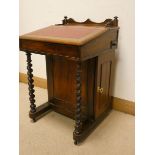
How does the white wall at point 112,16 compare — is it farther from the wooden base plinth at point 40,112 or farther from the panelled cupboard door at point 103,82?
the wooden base plinth at point 40,112

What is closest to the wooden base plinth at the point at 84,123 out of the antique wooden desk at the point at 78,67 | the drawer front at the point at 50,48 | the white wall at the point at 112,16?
the antique wooden desk at the point at 78,67

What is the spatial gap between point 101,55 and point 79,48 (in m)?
0.38

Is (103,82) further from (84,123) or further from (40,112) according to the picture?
(40,112)

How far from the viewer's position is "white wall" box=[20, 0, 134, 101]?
1.77m

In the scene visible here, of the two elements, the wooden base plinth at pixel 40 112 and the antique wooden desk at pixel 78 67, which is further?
the wooden base plinth at pixel 40 112

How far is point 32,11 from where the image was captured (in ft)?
8.04

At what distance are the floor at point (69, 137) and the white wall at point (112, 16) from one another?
1.09 ft

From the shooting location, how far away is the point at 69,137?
1642 millimetres

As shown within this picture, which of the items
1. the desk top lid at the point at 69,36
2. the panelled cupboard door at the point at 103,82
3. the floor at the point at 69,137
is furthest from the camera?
the panelled cupboard door at the point at 103,82

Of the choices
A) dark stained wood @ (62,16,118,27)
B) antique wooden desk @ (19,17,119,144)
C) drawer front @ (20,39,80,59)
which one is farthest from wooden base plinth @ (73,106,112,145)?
dark stained wood @ (62,16,118,27)

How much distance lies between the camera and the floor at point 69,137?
1483mm

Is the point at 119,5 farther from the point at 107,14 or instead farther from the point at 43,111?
the point at 43,111

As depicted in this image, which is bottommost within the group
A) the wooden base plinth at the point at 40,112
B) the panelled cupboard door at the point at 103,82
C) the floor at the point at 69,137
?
the floor at the point at 69,137
